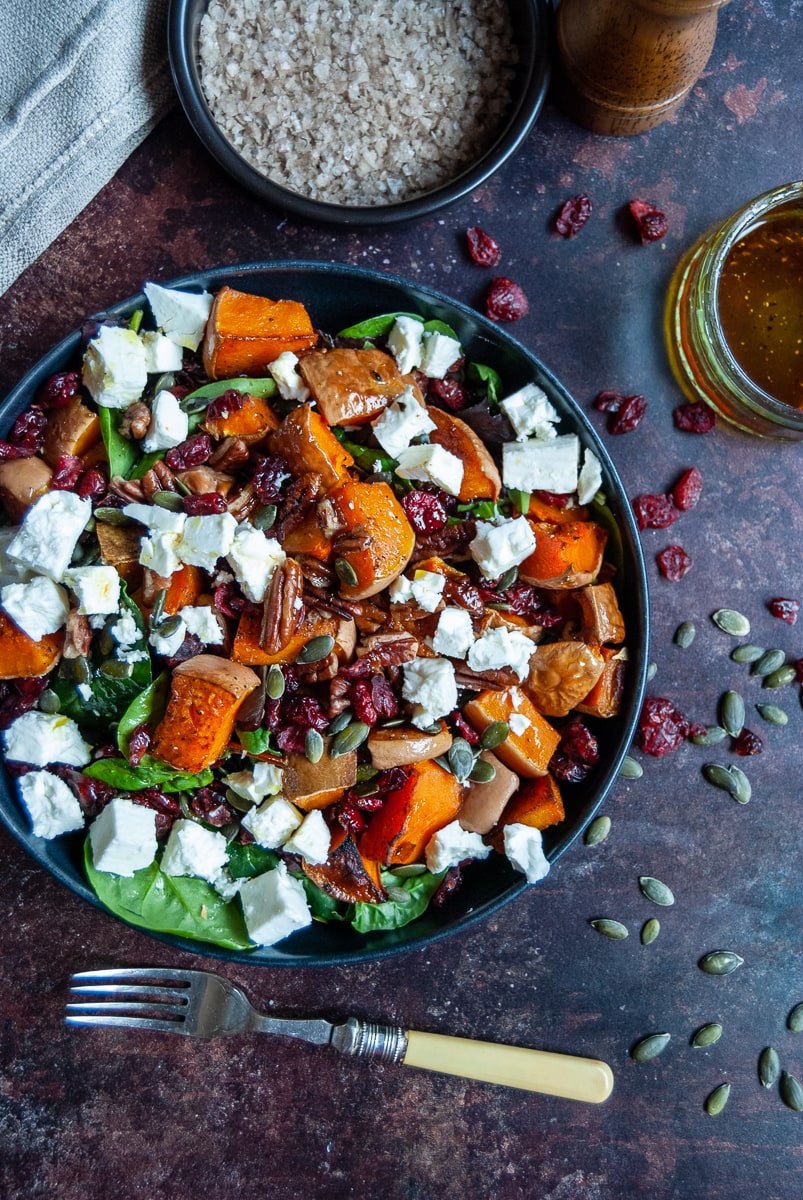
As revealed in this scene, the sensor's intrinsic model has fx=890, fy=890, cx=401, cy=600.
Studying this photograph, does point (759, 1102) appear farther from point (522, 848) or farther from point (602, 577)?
point (602, 577)

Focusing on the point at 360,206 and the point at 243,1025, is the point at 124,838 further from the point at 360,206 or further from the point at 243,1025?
the point at 360,206

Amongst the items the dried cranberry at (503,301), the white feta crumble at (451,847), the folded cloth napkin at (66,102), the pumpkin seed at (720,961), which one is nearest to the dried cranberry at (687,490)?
the dried cranberry at (503,301)

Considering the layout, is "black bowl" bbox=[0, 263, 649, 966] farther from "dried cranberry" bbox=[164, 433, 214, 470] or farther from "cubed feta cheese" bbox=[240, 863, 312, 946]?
"dried cranberry" bbox=[164, 433, 214, 470]

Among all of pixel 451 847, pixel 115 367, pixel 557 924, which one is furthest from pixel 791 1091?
pixel 115 367

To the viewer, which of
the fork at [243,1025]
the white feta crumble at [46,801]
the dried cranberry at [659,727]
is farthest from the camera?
the dried cranberry at [659,727]

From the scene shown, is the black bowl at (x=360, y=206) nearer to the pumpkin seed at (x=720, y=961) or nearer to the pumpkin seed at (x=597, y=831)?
the pumpkin seed at (x=597, y=831)
